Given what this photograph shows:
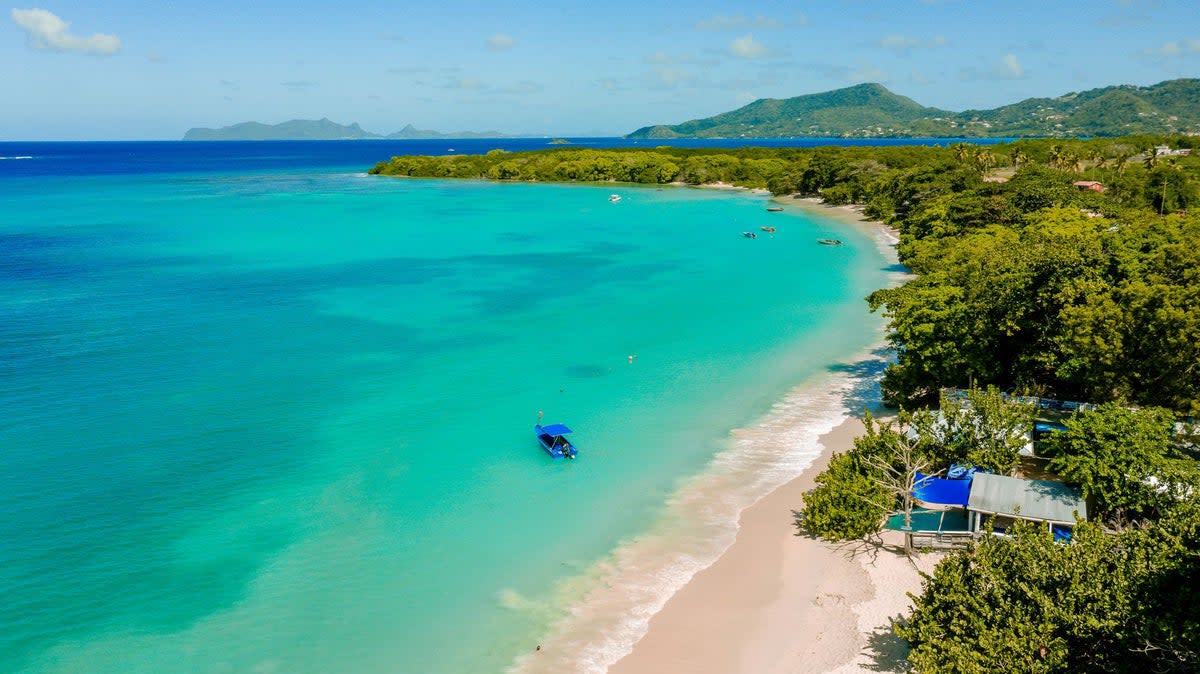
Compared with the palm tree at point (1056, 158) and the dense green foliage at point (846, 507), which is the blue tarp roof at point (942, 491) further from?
the palm tree at point (1056, 158)

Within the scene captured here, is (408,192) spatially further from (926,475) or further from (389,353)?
(926,475)

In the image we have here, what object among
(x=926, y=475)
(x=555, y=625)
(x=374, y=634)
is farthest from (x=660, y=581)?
(x=926, y=475)

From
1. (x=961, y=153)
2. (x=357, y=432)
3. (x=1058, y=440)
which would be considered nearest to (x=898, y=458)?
(x=1058, y=440)

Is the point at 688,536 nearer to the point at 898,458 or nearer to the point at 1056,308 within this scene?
the point at 898,458

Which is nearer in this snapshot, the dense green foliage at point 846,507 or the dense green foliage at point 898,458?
the dense green foliage at point 846,507

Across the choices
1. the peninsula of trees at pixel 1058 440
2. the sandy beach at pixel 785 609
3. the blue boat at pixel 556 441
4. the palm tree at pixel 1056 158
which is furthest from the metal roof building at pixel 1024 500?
the palm tree at pixel 1056 158

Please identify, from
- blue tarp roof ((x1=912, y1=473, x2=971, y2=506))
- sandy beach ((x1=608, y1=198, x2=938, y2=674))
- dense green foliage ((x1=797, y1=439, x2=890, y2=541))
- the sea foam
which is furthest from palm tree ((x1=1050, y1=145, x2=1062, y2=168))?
sandy beach ((x1=608, y1=198, x2=938, y2=674))
